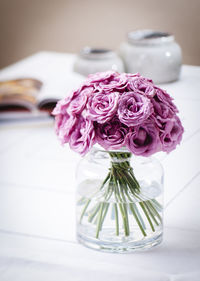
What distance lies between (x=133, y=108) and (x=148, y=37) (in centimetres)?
74

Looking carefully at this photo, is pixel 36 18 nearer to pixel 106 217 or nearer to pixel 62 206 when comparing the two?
pixel 62 206

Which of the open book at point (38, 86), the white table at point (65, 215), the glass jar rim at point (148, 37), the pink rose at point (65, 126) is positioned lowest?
the open book at point (38, 86)

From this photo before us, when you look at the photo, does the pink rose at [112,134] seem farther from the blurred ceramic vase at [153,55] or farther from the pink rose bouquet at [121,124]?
the blurred ceramic vase at [153,55]

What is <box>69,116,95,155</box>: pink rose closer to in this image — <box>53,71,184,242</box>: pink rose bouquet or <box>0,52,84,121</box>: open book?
<box>53,71,184,242</box>: pink rose bouquet

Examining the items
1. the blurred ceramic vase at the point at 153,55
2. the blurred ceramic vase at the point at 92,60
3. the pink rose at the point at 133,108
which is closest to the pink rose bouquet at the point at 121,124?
the pink rose at the point at 133,108

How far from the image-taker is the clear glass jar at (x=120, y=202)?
0.96 m

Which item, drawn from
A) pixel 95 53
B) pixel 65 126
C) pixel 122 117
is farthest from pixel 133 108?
pixel 95 53

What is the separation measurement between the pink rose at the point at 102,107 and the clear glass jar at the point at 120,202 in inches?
3.5

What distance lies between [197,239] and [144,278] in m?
0.16

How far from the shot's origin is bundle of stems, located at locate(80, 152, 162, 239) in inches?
37.5

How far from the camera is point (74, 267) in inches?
36.3

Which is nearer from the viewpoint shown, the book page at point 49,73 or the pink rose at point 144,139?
the pink rose at point 144,139

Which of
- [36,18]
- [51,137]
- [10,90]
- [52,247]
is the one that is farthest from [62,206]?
[36,18]

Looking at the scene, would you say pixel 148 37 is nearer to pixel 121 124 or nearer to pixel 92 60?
pixel 92 60
